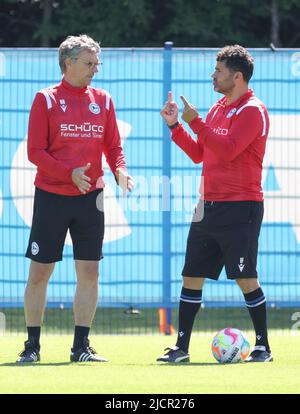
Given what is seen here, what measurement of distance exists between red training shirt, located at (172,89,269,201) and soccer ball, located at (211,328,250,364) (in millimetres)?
903

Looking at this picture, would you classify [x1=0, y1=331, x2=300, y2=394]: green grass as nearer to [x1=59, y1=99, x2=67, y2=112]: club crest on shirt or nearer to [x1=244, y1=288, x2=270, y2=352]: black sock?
[x1=244, y1=288, x2=270, y2=352]: black sock

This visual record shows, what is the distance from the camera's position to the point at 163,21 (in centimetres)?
1730

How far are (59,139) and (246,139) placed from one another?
123 centimetres

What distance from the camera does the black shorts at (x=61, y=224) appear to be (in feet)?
28.4

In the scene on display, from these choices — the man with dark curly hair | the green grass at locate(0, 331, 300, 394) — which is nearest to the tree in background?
the green grass at locate(0, 331, 300, 394)

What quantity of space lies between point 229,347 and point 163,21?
368 inches

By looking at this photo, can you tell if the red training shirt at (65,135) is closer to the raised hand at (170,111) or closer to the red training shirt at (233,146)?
the raised hand at (170,111)

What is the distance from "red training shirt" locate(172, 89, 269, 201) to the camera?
8.45m

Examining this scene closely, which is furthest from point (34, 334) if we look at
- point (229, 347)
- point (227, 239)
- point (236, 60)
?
point (236, 60)

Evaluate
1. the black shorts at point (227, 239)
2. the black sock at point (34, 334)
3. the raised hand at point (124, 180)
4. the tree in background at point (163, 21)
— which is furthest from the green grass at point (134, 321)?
the tree in background at point (163, 21)
